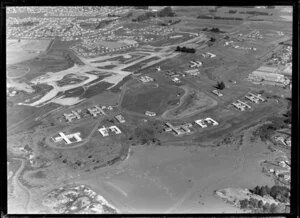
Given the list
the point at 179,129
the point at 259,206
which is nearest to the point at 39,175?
the point at 179,129

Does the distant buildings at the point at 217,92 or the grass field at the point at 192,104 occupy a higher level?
the distant buildings at the point at 217,92

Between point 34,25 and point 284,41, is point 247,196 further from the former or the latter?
point 34,25

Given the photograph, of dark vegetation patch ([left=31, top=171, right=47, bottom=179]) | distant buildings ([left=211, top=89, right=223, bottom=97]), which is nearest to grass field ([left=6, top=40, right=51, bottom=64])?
dark vegetation patch ([left=31, top=171, right=47, bottom=179])

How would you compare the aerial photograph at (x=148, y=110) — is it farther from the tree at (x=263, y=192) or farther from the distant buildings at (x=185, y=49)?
the distant buildings at (x=185, y=49)

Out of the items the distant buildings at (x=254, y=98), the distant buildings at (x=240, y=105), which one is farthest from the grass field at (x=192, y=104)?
the distant buildings at (x=254, y=98)

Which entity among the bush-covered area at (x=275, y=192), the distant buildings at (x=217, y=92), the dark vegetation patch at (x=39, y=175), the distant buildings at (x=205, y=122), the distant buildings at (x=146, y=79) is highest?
the distant buildings at (x=146, y=79)

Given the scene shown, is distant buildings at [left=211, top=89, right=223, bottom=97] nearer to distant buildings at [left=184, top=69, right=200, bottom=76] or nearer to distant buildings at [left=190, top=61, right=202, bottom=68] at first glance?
distant buildings at [left=184, top=69, right=200, bottom=76]
